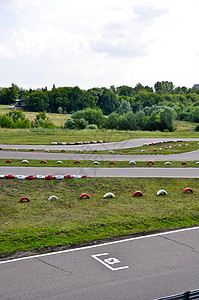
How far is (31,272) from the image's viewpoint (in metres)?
7.11

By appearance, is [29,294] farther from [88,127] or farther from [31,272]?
[88,127]

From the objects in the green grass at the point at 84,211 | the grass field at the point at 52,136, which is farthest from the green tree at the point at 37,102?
the green grass at the point at 84,211

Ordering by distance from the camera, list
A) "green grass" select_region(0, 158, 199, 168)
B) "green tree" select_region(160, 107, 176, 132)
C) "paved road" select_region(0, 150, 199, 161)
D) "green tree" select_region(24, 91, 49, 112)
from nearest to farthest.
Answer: "green grass" select_region(0, 158, 199, 168)
"paved road" select_region(0, 150, 199, 161)
"green tree" select_region(160, 107, 176, 132)
"green tree" select_region(24, 91, 49, 112)

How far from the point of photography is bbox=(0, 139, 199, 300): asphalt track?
634 cm

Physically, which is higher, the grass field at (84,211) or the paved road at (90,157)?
the paved road at (90,157)

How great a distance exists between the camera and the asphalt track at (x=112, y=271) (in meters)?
6.34

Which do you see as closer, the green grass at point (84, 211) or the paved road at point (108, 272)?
the paved road at point (108, 272)

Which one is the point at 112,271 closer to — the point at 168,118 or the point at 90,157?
the point at 90,157

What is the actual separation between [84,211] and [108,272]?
430cm

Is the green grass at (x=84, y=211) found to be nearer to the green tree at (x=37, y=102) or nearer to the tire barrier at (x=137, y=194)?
the tire barrier at (x=137, y=194)

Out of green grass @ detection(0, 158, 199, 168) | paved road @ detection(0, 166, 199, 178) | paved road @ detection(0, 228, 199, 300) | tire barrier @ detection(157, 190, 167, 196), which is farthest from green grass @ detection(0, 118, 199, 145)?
paved road @ detection(0, 228, 199, 300)

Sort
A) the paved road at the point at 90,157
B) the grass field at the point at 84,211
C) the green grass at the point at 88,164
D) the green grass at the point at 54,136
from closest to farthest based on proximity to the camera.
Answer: the grass field at the point at 84,211 → the green grass at the point at 88,164 → the paved road at the point at 90,157 → the green grass at the point at 54,136

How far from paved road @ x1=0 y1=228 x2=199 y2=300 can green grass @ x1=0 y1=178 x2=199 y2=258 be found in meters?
0.77

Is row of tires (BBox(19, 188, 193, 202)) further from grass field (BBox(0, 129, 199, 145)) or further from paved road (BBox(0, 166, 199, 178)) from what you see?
grass field (BBox(0, 129, 199, 145))
